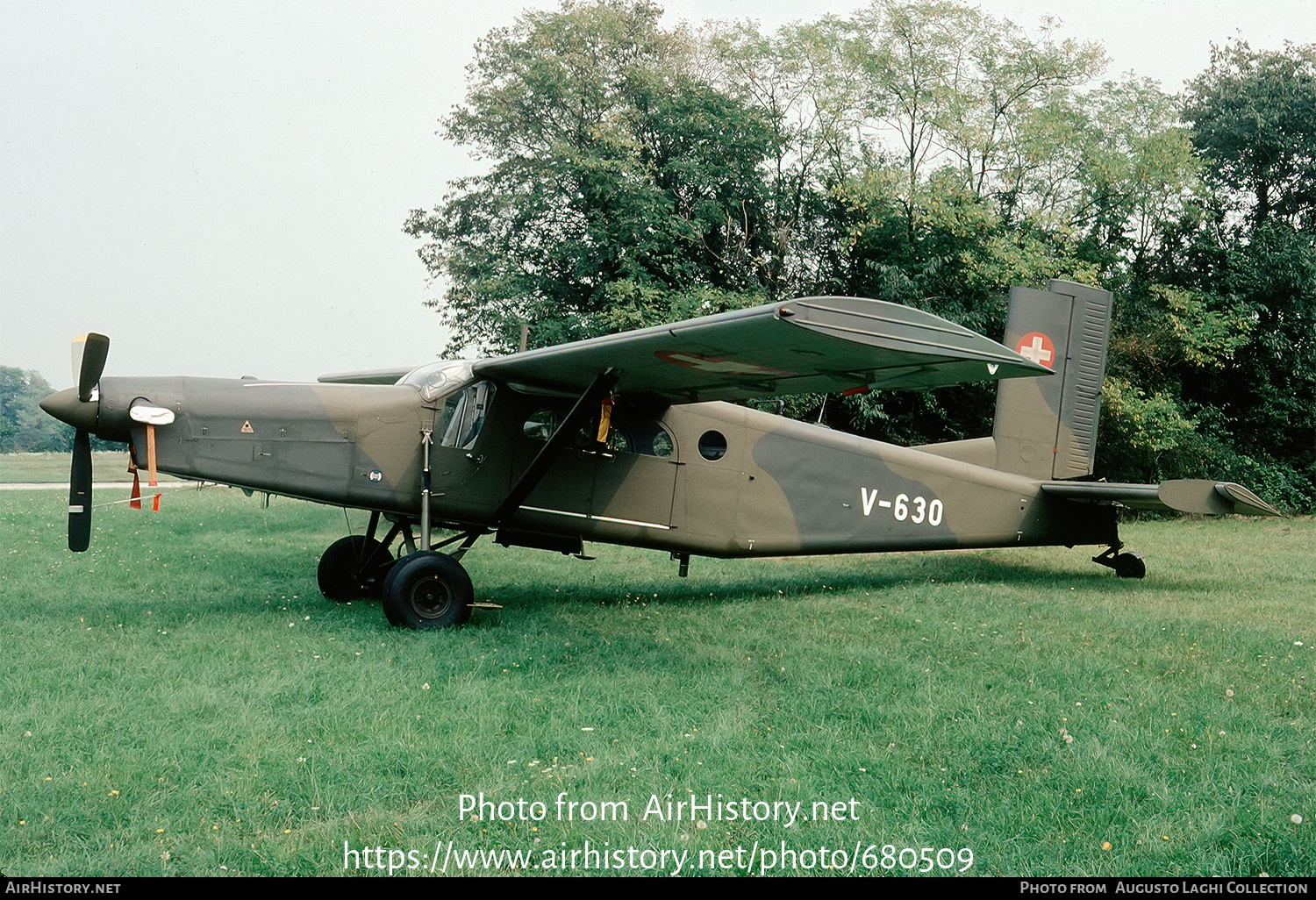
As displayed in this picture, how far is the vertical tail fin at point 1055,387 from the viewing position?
10.2 m

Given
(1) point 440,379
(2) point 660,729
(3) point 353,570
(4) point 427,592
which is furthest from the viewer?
(3) point 353,570

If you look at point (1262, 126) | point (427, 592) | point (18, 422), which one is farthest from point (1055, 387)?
point (18, 422)

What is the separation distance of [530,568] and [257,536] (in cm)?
505

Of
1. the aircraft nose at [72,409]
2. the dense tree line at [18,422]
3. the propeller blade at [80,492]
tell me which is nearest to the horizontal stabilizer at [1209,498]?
the aircraft nose at [72,409]

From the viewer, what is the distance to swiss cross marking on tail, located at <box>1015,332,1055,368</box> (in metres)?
10.4

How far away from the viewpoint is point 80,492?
6824 mm

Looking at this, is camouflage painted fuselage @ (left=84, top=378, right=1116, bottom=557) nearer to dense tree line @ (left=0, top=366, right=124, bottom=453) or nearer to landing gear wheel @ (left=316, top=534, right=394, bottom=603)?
landing gear wheel @ (left=316, top=534, right=394, bottom=603)

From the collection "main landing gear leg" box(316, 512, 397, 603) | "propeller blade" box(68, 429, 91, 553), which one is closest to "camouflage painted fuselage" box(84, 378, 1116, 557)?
"propeller blade" box(68, 429, 91, 553)

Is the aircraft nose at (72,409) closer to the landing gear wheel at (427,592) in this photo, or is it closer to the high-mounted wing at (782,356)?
the landing gear wheel at (427,592)

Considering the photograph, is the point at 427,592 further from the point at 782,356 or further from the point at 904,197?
the point at 904,197

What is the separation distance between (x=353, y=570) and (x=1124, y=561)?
852cm

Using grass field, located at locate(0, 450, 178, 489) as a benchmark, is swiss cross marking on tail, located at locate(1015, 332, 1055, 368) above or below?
above

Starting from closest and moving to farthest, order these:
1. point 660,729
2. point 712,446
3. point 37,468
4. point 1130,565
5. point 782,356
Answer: point 660,729
point 782,356
point 712,446
point 1130,565
point 37,468

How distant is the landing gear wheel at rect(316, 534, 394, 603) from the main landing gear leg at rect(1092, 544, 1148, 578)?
26.3ft
